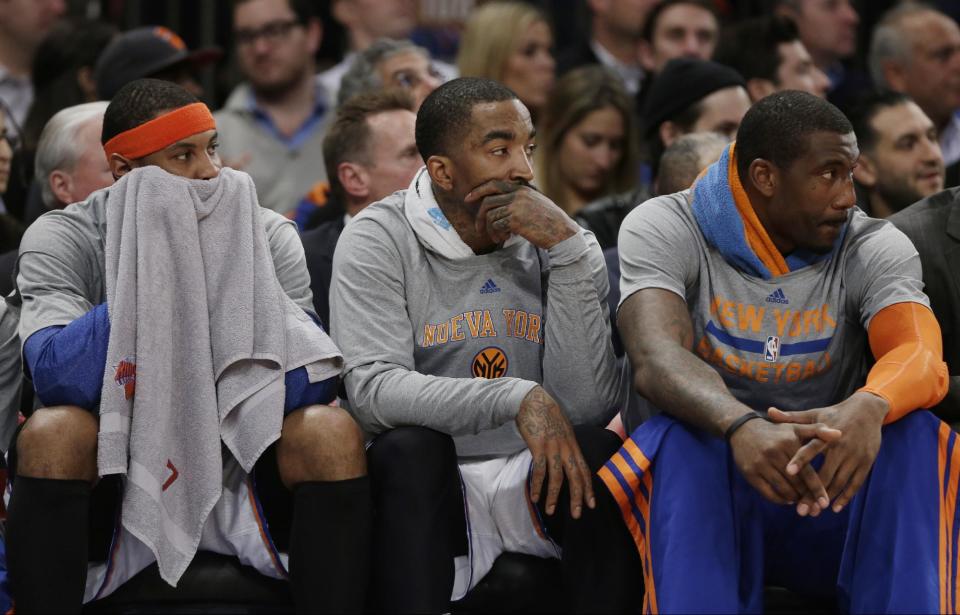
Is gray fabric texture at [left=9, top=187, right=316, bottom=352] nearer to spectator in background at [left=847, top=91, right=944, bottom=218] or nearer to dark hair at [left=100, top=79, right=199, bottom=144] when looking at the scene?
dark hair at [left=100, top=79, right=199, bottom=144]

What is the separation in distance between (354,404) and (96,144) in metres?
1.22

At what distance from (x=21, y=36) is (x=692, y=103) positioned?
2800 mm

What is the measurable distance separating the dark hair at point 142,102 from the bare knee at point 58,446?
718 millimetres

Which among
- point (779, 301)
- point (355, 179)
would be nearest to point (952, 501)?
point (779, 301)

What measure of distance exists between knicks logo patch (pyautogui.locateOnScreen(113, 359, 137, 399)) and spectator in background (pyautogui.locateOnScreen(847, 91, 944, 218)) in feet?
8.07

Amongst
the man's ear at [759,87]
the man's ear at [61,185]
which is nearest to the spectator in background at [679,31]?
the man's ear at [759,87]

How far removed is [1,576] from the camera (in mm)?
2814

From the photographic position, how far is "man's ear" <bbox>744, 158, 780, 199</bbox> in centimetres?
299

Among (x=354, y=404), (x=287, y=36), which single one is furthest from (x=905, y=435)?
(x=287, y=36)

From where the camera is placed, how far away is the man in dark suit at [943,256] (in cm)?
325

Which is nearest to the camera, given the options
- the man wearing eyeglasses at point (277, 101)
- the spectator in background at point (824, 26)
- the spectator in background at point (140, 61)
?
the spectator in background at point (140, 61)

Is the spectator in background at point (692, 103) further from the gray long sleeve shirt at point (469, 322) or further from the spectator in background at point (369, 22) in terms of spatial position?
the gray long sleeve shirt at point (469, 322)

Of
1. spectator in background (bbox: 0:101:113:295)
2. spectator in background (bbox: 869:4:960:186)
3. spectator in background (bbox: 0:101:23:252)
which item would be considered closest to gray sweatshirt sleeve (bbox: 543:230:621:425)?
spectator in background (bbox: 0:101:113:295)

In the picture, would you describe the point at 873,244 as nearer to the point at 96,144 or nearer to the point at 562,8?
the point at 96,144
